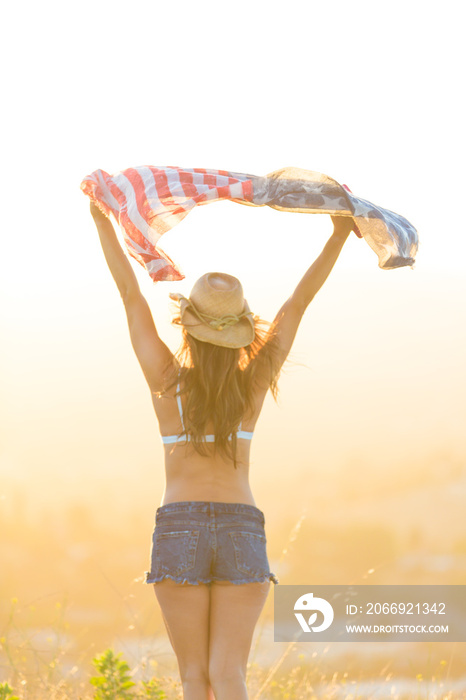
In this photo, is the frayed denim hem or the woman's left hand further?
the woman's left hand

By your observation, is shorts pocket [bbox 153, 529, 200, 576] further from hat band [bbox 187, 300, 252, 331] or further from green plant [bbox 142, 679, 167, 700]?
Result: green plant [bbox 142, 679, 167, 700]

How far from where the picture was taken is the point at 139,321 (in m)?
3.11

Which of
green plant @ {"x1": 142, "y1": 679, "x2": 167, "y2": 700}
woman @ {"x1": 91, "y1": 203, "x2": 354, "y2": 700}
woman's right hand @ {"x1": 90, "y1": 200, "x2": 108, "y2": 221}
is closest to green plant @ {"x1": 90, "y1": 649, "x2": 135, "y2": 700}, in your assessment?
green plant @ {"x1": 142, "y1": 679, "x2": 167, "y2": 700}

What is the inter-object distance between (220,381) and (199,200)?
968mm

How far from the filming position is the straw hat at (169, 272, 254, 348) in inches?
120

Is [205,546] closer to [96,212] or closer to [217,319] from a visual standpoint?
[217,319]

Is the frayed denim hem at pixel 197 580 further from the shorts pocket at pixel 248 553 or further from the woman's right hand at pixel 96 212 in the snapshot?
the woman's right hand at pixel 96 212

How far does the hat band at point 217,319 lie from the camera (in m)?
3.05

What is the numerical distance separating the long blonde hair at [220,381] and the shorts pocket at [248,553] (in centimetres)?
27

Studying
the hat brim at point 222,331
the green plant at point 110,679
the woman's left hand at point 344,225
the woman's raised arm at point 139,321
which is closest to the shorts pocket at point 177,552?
the woman's raised arm at point 139,321

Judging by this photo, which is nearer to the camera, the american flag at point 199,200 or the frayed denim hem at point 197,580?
the frayed denim hem at point 197,580

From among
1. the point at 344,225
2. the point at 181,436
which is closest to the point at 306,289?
the point at 344,225

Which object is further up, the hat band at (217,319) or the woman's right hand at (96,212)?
the woman's right hand at (96,212)

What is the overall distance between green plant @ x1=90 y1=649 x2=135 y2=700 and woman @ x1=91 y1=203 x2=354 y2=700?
1.19 m
